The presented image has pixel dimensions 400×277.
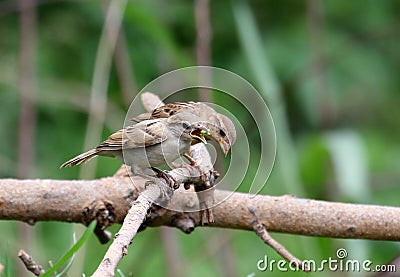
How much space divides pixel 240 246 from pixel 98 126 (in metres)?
0.51

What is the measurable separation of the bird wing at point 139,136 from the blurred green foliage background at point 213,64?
77cm

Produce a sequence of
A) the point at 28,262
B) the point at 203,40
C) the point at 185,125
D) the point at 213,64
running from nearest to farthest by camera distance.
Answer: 1. the point at 28,262
2. the point at 185,125
3. the point at 203,40
4. the point at 213,64

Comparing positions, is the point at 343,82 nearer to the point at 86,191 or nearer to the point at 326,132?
the point at 326,132

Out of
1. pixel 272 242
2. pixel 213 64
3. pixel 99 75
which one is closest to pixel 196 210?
pixel 272 242

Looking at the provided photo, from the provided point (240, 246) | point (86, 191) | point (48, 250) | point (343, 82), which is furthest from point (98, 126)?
point (343, 82)

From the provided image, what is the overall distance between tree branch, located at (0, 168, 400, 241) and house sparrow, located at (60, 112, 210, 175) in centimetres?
5

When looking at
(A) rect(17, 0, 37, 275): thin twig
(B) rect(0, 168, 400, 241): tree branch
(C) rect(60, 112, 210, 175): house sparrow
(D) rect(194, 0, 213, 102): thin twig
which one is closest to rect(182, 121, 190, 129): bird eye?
(C) rect(60, 112, 210, 175): house sparrow

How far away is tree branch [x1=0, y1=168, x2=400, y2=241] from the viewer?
2.69ft

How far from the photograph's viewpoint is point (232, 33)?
2035 mm

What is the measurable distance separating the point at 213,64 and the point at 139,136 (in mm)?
1199

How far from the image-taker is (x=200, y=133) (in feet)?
2.24

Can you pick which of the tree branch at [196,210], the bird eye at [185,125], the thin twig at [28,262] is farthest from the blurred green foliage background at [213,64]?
the thin twig at [28,262]

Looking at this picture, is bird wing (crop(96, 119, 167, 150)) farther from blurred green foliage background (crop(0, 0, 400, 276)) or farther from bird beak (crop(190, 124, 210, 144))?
blurred green foliage background (crop(0, 0, 400, 276))

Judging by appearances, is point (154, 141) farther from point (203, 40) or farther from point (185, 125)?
point (203, 40)
